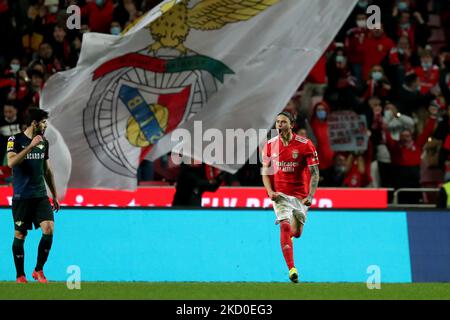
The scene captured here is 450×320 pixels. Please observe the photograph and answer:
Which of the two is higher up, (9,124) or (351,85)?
(351,85)

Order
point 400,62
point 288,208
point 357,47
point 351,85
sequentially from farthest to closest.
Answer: point 400,62 < point 357,47 < point 351,85 < point 288,208

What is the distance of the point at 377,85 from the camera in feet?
74.3

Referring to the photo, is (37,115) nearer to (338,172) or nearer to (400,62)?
(338,172)

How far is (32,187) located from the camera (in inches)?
563

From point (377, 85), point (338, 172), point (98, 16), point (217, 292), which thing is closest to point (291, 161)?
point (217, 292)

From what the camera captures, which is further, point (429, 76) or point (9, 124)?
point (429, 76)

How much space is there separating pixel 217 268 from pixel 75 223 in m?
2.04

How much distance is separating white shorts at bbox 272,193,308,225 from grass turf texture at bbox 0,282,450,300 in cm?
92

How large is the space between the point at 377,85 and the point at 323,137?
2184 mm

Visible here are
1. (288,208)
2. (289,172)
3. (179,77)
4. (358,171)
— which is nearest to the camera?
(288,208)
